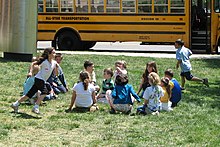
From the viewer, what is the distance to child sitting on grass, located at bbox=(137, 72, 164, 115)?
888 centimetres

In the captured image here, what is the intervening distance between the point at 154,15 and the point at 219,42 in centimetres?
260

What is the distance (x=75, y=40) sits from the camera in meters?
21.7

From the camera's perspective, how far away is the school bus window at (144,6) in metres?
20.7

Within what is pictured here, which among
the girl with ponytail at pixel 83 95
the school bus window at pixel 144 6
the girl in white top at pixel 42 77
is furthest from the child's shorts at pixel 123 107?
the school bus window at pixel 144 6

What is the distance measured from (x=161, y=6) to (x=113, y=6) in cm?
187

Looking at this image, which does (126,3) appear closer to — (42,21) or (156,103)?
(42,21)

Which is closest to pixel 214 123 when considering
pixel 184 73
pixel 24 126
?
pixel 24 126

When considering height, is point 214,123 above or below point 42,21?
below

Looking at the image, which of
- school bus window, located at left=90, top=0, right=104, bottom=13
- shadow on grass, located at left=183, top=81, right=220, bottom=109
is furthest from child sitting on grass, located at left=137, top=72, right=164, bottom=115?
school bus window, located at left=90, top=0, right=104, bottom=13

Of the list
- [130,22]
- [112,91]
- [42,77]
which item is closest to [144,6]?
[130,22]

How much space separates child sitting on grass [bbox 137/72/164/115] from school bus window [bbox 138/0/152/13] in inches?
474

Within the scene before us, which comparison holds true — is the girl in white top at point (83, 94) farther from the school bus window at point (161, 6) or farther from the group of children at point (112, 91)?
the school bus window at point (161, 6)

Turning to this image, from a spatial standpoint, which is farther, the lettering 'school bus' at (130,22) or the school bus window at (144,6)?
the school bus window at (144,6)

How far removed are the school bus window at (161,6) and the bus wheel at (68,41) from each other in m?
3.34
